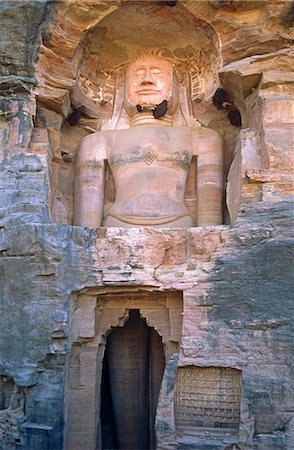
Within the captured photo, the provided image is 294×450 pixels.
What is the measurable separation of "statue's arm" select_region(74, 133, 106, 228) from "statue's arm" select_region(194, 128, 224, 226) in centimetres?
165

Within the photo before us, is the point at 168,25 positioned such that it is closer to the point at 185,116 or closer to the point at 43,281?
the point at 185,116

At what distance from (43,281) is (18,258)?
0.48 meters

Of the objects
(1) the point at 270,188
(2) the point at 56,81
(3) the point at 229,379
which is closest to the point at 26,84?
(2) the point at 56,81

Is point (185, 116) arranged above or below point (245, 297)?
above

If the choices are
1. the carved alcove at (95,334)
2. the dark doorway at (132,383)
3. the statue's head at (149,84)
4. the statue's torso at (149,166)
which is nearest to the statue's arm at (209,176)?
the statue's torso at (149,166)

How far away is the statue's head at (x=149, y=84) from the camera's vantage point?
9.48 metres

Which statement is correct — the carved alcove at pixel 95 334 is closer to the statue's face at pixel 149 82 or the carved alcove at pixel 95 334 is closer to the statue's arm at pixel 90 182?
the statue's arm at pixel 90 182

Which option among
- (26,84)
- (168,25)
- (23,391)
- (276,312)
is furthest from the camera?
(168,25)

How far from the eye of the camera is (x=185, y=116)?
9.77 metres

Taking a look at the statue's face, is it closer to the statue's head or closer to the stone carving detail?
the statue's head

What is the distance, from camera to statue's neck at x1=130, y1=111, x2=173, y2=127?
9.48 meters

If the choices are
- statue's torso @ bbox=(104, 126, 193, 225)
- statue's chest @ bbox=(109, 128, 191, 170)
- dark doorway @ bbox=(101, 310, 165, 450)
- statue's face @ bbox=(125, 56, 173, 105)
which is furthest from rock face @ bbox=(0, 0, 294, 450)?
statue's face @ bbox=(125, 56, 173, 105)

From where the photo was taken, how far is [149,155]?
29.1ft

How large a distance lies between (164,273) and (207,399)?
67.4 inches
